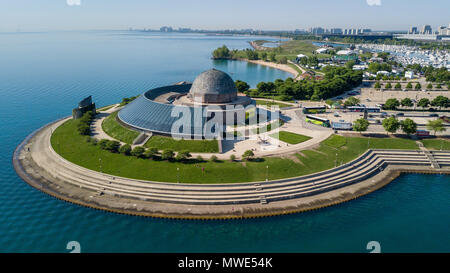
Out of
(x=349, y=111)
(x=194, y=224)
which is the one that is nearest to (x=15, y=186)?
(x=194, y=224)

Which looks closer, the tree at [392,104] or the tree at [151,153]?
the tree at [151,153]

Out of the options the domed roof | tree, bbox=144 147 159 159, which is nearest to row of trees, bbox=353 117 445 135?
the domed roof

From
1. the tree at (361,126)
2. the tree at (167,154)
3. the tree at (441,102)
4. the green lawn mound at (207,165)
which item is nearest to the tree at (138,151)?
the green lawn mound at (207,165)

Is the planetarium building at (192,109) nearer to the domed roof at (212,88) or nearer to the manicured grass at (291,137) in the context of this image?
the domed roof at (212,88)

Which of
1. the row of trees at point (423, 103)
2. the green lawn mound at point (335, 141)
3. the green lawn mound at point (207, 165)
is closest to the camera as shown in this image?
the green lawn mound at point (207, 165)

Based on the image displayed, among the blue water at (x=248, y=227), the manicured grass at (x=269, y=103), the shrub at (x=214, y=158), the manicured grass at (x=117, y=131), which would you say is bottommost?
the blue water at (x=248, y=227)

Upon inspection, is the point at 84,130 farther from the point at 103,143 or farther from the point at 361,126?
the point at 361,126
